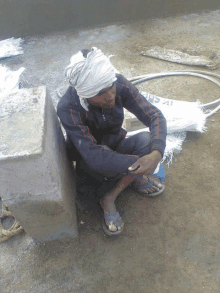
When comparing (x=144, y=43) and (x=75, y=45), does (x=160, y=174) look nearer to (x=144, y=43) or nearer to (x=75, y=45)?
(x=144, y=43)

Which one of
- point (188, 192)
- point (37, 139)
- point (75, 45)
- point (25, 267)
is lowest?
point (25, 267)

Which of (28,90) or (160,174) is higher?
(28,90)

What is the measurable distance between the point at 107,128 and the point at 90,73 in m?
0.50

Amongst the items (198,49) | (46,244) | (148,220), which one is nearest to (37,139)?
(46,244)

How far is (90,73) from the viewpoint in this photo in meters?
1.40

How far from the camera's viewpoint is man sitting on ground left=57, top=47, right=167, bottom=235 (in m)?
1.42

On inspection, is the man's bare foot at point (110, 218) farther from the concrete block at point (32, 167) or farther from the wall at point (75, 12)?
the wall at point (75, 12)

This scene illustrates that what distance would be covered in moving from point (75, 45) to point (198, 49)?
219cm

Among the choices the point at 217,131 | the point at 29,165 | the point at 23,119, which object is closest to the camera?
the point at 29,165

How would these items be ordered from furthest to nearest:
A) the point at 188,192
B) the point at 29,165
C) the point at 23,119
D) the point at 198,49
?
the point at 198,49, the point at 188,192, the point at 23,119, the point at 29,165

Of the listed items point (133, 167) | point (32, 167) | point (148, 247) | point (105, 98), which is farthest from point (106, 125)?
point (148, 247)

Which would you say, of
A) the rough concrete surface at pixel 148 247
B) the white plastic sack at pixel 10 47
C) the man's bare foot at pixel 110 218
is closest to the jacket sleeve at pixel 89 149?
the man's bare foot at pixel 110 218

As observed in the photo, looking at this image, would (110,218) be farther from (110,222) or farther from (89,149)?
(89,149)

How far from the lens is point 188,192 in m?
1.92
